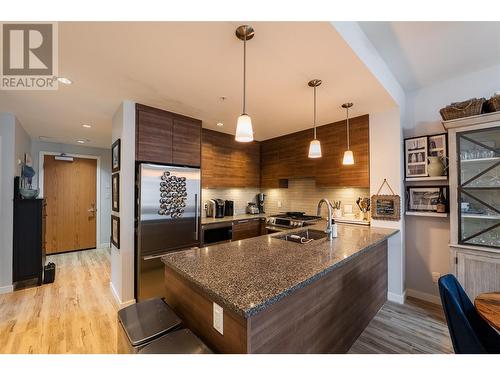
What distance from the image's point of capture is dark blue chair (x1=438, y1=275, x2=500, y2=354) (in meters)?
1.15

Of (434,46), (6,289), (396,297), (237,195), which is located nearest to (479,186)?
(434,46)

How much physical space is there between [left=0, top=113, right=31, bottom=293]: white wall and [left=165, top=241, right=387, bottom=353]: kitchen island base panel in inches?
122

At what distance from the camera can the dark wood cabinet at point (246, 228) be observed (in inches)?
145

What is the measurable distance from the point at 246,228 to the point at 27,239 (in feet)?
10.7

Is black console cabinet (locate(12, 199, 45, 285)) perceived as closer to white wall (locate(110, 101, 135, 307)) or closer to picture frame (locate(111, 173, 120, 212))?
picture frame (locate(111, 173, 120, 212))

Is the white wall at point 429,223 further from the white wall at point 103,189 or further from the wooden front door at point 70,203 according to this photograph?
the wooden front door at point 70,203

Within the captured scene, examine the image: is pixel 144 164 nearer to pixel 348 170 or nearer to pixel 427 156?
pixel 348 170

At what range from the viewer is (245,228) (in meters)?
3.84

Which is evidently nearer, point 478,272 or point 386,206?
point 478,272

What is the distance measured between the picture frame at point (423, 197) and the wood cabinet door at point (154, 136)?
3.17 m

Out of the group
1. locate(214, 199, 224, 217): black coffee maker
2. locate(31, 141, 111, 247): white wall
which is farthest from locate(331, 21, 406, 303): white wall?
locate(31, 141, 111, 247): white wall

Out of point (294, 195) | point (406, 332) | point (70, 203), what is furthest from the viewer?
point (70, 203)

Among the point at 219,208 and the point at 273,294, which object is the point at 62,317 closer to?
the point at 219,208

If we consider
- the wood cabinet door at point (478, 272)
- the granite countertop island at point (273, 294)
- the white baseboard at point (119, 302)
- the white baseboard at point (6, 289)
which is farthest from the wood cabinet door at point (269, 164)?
the white baseboard at point (6, 289)
